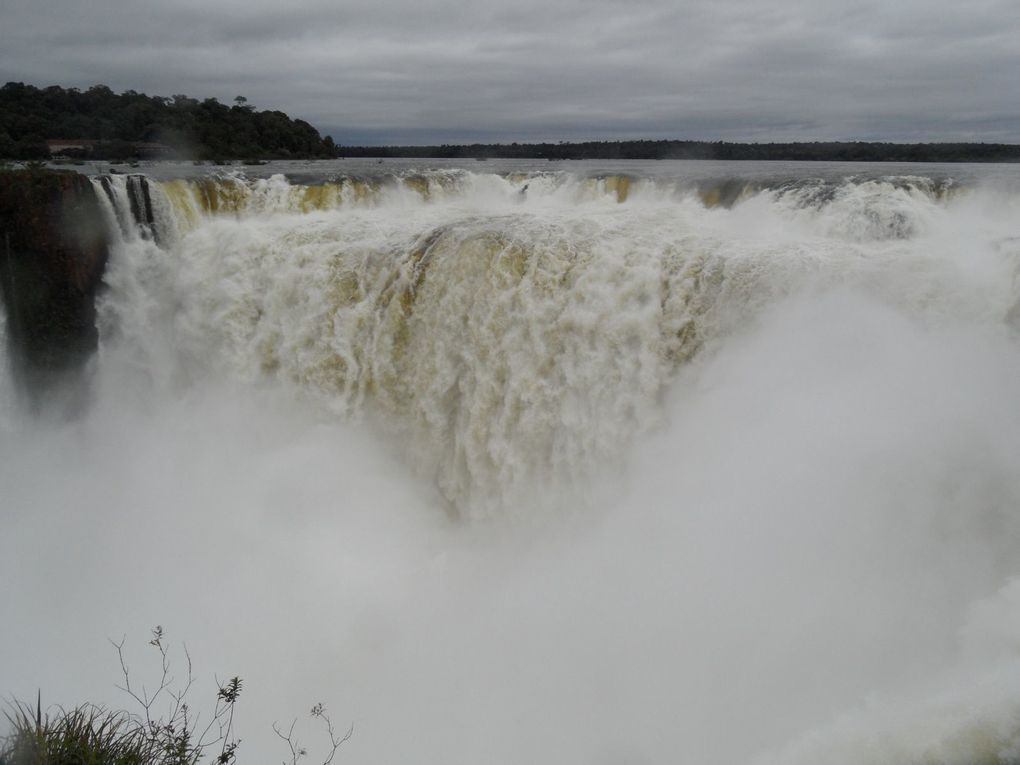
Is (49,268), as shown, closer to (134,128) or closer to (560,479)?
(560,479)

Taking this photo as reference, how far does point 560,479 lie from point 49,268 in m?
9.43

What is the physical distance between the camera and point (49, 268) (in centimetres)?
1218

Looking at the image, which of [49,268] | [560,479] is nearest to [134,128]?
[49,268]

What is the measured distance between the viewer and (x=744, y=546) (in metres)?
7.36

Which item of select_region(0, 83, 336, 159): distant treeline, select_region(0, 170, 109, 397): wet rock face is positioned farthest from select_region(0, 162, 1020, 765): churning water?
select_region(0, 83, 336, 159): distant treeline

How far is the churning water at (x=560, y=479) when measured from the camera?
643cm

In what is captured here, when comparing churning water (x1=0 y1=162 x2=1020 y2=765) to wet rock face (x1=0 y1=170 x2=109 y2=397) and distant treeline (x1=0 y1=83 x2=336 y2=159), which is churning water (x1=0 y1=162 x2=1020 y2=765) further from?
distant treeline (x1=0 y1=83 x2=336 y2=159)

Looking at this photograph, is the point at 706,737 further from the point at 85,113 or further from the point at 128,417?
the point at 85,113

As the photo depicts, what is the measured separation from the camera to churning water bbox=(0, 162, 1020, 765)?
21.1 feet

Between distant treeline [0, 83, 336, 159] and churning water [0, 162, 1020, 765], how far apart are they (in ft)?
42.2

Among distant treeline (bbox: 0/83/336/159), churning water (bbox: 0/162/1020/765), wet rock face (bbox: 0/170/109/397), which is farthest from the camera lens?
distant treeline (bbox: 0/83/336/159)

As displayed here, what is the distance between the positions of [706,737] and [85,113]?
28.7m

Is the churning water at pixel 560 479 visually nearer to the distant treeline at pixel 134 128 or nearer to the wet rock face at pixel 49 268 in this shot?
the wet rock face at pixel 49 268

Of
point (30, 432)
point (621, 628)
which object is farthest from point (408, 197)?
point (621, 628)
